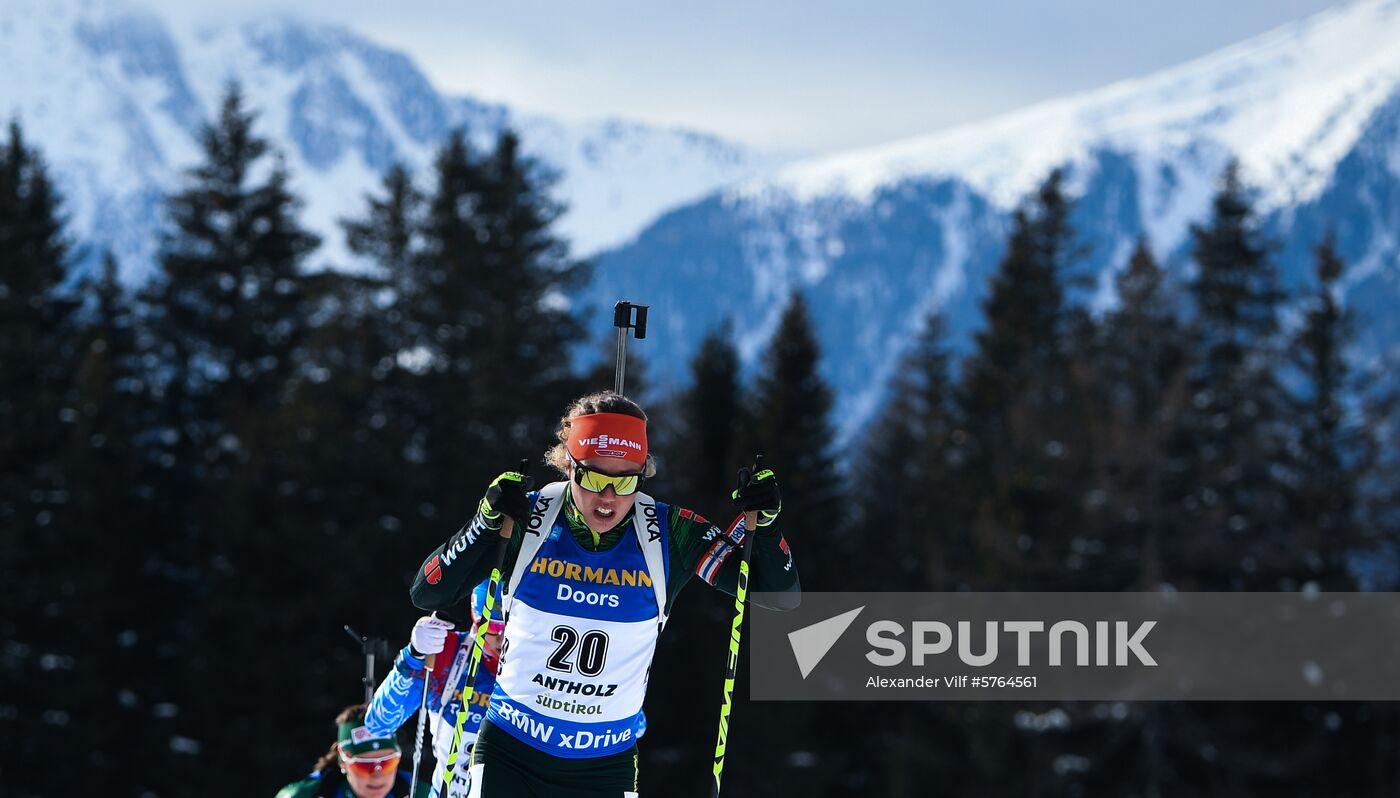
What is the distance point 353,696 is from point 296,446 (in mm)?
5193

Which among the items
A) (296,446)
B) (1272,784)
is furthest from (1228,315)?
(296,446)

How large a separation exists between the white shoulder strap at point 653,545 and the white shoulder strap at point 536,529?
31 cm

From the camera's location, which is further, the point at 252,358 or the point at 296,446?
the point at 252,358

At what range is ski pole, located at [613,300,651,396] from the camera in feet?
20.9

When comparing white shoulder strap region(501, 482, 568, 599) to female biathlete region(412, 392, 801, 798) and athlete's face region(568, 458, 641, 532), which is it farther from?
athlete's face region(568, 458, 641, 532)

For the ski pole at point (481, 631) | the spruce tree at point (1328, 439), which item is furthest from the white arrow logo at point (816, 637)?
the ski pole at point (481, 631)

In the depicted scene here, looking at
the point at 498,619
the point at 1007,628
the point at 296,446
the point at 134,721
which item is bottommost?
the point at 498,619

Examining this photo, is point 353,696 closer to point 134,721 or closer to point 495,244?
point 134,721

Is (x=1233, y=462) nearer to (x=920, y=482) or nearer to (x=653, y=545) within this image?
(x=920, y=482)

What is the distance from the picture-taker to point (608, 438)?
5703 mm

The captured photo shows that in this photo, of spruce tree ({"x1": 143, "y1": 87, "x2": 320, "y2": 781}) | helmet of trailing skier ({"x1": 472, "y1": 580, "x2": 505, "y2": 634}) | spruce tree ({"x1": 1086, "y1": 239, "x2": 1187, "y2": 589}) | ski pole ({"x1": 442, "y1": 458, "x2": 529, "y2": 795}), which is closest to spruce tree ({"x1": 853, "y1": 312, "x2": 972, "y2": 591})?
spruce tree ({"x1": 1086, "y1": 239, "x2": 1187, "y2": 589})

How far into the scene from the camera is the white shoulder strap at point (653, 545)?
5.71 metres

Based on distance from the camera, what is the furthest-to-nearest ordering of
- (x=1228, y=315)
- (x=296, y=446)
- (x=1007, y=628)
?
(x=1228, y=315) → (x=296, y=446) → (x=1007, y=628)

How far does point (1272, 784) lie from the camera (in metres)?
32.5
